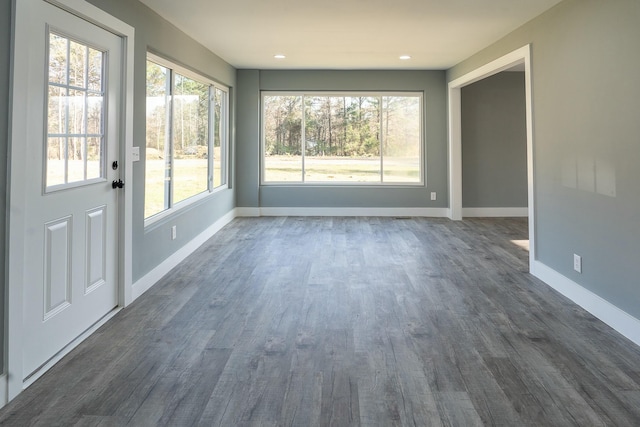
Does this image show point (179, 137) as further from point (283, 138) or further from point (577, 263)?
point (577, 263)

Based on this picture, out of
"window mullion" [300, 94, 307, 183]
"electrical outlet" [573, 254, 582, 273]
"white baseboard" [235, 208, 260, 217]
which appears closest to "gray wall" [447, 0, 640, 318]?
"electrical outlet" [573, 254, 582, 273]

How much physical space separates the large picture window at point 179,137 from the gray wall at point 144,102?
0.14 m

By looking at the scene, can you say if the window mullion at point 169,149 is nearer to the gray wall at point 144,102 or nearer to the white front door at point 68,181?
the gray wall at point 144,102

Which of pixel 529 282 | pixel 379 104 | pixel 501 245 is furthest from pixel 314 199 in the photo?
pixel 529 282

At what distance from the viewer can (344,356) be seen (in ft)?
8.11

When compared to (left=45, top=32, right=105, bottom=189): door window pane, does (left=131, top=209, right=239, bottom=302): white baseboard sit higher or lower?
lower

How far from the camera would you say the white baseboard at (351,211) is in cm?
773

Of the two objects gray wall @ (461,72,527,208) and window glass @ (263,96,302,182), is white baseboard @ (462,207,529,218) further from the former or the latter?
window glass @ (263,96,302,182)

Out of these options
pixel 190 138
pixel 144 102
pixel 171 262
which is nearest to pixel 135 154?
pixel 144 102

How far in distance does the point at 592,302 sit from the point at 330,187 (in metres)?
5.04

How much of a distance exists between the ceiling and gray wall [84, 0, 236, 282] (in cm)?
13

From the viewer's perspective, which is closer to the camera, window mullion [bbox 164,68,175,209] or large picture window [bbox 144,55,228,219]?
large picture window [bbox 144,55,228,219]

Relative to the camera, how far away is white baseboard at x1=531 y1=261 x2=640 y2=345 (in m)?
2.73

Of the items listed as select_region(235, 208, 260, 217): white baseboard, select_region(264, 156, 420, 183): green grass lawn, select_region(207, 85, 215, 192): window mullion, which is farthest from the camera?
select_region(264, 156, 420, 183): green grass lawn
